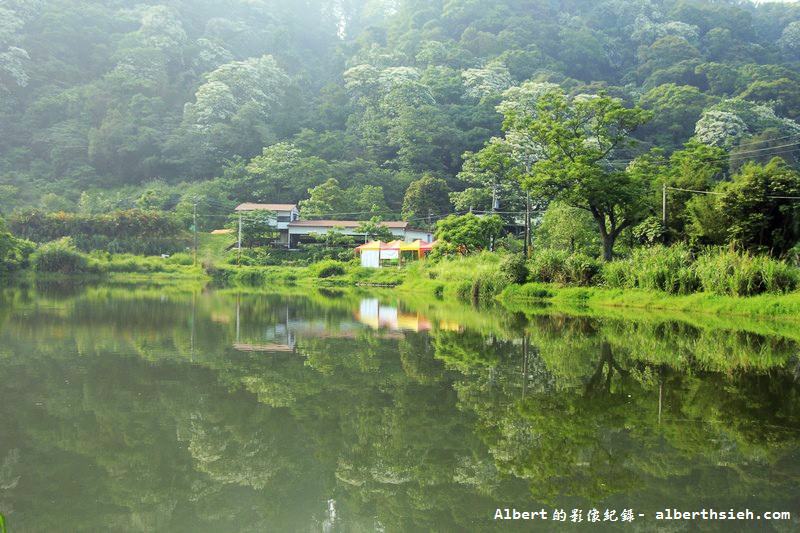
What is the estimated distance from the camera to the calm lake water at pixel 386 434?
4168 mm

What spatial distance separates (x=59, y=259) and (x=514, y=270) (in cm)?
2965

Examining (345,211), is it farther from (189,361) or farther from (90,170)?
(189,361)

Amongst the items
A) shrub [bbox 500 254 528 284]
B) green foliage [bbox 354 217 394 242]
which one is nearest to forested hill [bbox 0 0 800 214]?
green foliage [bbox 354 217 394 242]

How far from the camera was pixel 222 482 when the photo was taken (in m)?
4.56

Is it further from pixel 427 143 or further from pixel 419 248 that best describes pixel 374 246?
pixel 427 143

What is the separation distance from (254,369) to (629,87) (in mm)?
74181

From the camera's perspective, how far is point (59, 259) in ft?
128

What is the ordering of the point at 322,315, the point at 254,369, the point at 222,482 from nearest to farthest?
the point at 222,482 → the point at 254,369 → the point at 322,315

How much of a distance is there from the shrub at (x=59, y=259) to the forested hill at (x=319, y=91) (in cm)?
1313

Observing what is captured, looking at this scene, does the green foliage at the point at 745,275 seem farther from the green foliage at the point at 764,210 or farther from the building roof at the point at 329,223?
the building roof at the point at 329,223

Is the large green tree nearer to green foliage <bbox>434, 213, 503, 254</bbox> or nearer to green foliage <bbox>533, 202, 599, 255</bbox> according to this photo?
green foliage <bbox>533, 202, 599, 255</bbox>

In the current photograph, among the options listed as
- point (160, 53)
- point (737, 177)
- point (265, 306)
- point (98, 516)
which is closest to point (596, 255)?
point (737, 177)

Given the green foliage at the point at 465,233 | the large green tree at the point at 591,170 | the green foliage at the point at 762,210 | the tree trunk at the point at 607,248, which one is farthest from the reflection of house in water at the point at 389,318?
the green foliage at the point at 465,233

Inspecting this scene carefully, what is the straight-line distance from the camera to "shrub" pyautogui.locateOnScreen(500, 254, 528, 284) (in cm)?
2559
